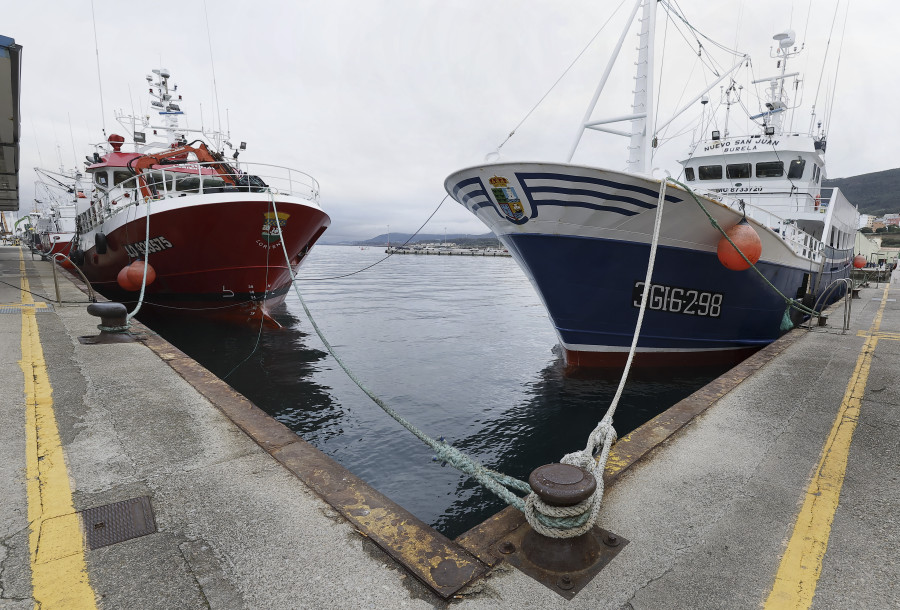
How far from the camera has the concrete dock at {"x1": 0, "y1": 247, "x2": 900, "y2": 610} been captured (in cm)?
200

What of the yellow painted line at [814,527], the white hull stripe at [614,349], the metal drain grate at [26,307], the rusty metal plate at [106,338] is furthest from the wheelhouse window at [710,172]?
the metal drain grate at [26,307]

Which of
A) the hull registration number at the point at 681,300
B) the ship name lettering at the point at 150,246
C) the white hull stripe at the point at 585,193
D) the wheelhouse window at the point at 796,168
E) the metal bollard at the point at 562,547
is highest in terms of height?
the wheelhouse window at the point at 796,168

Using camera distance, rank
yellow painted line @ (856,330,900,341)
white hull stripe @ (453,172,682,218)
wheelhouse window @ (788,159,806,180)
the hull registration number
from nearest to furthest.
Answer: white hull stripe @ (453,172,682,218)
the hull registration number
yellow painted line @ (856,330,900,341)
wheelhouse window @ (788,159,806,180)

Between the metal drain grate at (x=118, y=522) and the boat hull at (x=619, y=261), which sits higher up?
the boat hull at (x=619, y=261)

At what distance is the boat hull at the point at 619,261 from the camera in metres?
6.39

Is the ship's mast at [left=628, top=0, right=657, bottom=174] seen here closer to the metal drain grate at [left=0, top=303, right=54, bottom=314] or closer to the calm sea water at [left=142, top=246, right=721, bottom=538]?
the calm sea water at [left=142, top=246, right=721, bottom=538]

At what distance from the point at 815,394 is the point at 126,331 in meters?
9.09

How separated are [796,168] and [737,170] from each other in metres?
1.30

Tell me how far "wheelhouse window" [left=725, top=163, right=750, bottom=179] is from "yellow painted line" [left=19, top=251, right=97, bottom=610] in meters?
14.5

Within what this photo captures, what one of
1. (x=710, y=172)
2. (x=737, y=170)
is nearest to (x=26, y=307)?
(x=710, y=172)

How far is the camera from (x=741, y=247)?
6395mm

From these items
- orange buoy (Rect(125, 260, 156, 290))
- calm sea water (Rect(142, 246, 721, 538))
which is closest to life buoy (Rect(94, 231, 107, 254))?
calm sea water (Rect(142, 246, 721, 538))

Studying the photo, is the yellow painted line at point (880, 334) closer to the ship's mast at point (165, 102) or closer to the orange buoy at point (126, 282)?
the orange buoy at point (126, 282)

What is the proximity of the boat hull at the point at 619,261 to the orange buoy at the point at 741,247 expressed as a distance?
36 cm
